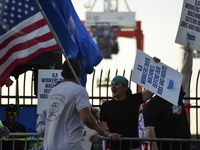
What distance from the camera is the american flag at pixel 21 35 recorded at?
641cm

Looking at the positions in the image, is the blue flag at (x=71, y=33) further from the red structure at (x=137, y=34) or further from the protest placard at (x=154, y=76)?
the red structure at (x=137, y=34)

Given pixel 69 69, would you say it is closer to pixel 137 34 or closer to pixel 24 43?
pixel 24 43

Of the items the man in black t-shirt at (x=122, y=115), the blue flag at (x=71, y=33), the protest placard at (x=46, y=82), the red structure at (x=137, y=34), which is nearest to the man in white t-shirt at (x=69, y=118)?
the man in black t-shirt at (x=122, y=115)

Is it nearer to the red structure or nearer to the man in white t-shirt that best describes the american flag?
the man in white t-shirt

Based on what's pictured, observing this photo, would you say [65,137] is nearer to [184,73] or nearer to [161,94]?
[161,94]

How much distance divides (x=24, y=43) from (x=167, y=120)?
2.06m

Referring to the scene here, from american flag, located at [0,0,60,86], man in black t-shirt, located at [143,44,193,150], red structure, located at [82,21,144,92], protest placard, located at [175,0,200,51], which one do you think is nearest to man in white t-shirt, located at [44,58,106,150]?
american flag, located at [0,0,60,86]

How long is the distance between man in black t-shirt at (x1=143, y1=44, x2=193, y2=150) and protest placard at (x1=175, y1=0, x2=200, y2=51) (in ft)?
0.32

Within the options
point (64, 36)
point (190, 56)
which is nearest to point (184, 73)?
point (190, 56)

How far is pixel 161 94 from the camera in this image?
6.69 metres

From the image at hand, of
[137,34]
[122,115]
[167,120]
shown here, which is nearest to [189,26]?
[167,120]

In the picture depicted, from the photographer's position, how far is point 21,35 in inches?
254

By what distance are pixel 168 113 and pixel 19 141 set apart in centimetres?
238

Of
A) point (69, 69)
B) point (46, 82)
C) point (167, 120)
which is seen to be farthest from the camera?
point (46, 82)
